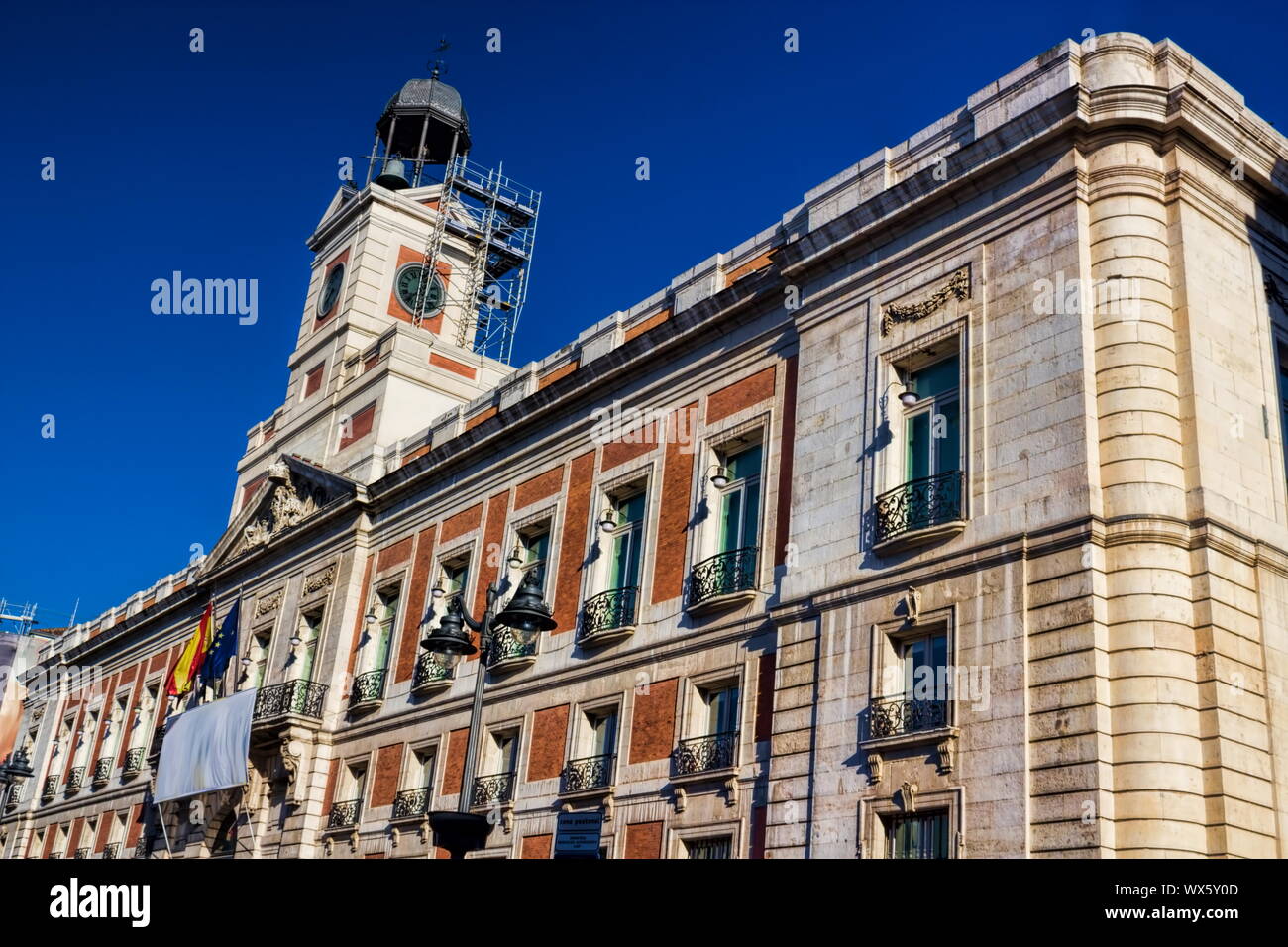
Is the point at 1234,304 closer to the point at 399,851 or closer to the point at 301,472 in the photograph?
the point at 399,851

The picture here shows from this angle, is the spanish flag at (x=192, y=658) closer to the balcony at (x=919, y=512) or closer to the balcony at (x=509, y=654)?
the balcony at (x=509, y=654)

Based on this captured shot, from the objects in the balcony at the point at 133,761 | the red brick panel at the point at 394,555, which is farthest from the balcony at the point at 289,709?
the balcony at the point at 133,761

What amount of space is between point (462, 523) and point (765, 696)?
34.5 ft

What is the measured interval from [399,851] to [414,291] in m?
19.3

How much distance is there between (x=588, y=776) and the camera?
20500 millimetres

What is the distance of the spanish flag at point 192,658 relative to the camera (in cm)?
3384

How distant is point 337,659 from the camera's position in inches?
1114

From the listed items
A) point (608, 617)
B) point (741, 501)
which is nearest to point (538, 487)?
point (608, 617)

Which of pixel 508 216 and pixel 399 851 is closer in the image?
pixel 399 851

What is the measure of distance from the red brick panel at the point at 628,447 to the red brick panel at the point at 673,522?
0.59m

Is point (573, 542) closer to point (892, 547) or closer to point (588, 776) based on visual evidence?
point (588, 776)
